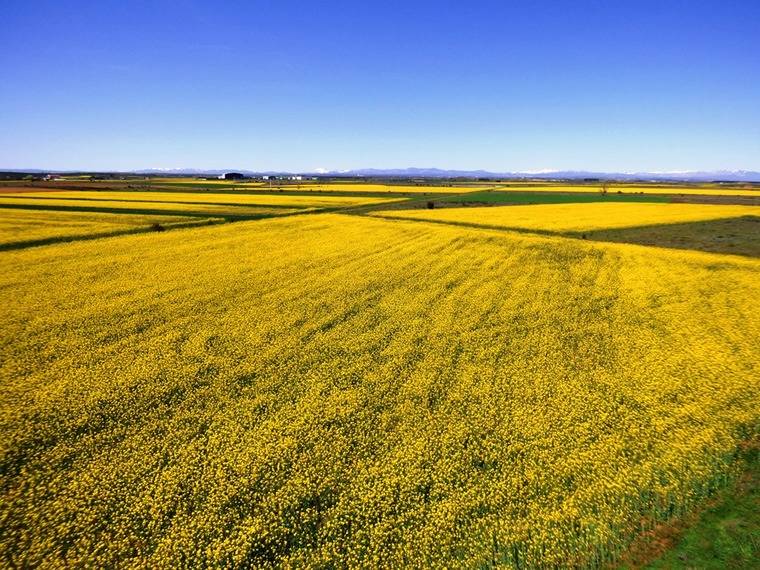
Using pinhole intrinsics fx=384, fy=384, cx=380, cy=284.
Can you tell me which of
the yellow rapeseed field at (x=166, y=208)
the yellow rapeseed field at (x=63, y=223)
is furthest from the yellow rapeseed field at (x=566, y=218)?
the yellow rapeseed field at (x=63, y=223)

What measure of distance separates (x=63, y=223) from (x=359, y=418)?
46.6 m

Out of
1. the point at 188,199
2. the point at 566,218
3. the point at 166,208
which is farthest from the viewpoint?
the point at 188,199

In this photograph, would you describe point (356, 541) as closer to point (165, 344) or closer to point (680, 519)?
point (680, 519)

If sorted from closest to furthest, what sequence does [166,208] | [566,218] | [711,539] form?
[711,539], [566,218], [166,208]

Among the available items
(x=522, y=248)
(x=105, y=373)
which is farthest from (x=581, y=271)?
(x=105, y=373)

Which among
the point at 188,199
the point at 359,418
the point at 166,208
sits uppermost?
the point at 188,199

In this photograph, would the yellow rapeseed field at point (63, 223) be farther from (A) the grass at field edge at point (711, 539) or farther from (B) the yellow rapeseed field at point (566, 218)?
(A) the grass at field edge at point (711, 539)

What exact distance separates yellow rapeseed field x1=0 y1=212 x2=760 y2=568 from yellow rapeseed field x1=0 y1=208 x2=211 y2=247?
14.9m

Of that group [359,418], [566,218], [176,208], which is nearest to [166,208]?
[176,208]

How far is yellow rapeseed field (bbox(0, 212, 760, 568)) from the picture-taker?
8.17m

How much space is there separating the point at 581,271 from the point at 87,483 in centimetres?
2979

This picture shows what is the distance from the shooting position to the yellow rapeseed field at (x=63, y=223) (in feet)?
118

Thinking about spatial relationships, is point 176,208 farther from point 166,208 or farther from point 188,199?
point 188,199

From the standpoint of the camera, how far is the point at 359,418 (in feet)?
38.6
